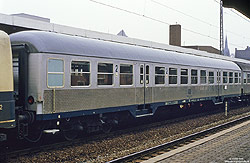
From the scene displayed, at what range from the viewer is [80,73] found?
414 inches

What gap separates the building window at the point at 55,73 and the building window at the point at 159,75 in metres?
5.70

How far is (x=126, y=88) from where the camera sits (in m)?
12.6

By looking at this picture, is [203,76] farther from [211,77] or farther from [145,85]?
[145,85]

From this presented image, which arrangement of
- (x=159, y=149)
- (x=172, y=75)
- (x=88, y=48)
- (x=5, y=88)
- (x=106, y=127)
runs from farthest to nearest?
(x=172, y=75) → (x=106, y=127) → (x=88, y=48) → (x=159, y=149) → (x=5, y=88)

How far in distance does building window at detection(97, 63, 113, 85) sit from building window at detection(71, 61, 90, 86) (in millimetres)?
590

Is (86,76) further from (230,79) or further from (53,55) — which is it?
(230,79)

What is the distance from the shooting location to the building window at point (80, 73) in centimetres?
1024

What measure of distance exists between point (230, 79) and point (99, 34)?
1171 cm

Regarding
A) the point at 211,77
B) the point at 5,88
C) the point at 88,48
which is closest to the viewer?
the point at 5,88

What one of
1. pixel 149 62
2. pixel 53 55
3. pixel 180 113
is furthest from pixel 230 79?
pixel 53 55

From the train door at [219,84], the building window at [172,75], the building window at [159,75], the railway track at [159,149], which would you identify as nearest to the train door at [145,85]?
the building window at [159,75]

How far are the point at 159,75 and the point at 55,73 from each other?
245 inches

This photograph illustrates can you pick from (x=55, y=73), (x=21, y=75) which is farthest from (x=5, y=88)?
(x=55, y=73)

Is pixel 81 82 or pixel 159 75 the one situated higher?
pixel 159 75
